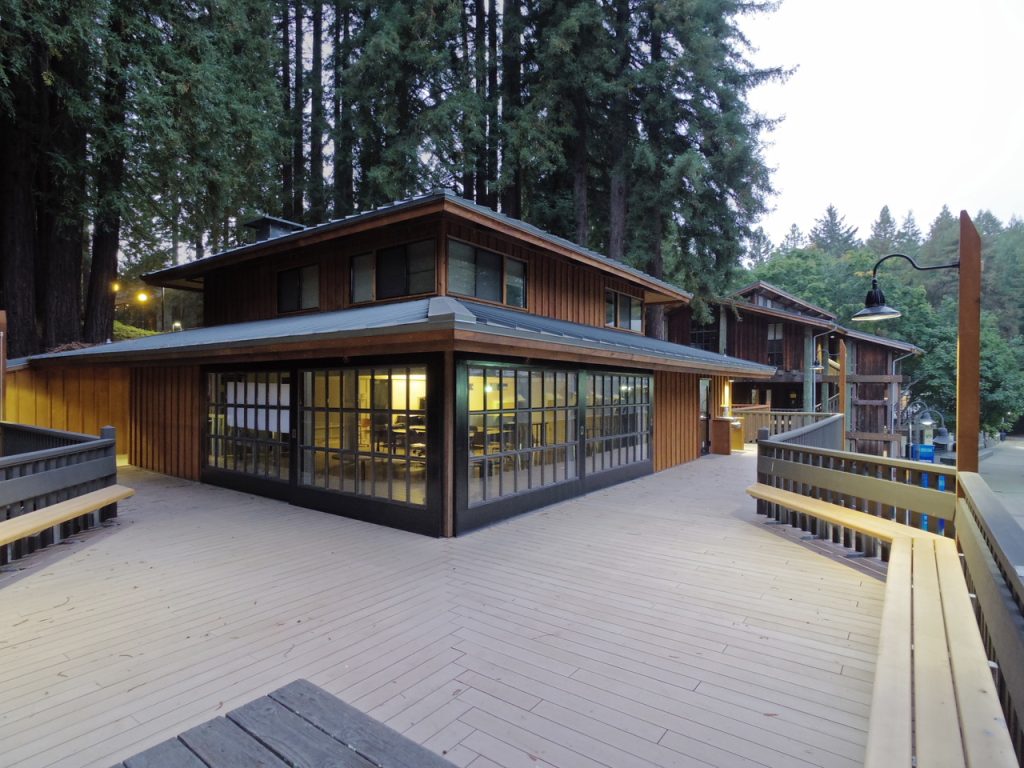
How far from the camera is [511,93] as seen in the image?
17.5m

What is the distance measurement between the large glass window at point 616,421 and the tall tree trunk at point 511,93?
9402mm

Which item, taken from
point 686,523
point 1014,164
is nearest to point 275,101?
point 686,523

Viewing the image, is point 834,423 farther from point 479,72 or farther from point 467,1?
point 467,1

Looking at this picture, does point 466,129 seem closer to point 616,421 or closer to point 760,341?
point 616,421

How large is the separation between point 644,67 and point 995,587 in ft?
55.1

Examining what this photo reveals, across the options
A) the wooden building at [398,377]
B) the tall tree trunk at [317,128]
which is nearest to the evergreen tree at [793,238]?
the tall tree trunk at [317,128]

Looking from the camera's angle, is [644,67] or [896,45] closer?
[644,67]

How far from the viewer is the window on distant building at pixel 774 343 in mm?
20469

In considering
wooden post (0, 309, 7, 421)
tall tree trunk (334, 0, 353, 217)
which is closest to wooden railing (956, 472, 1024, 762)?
wooden post (0, 309, 7, 421)

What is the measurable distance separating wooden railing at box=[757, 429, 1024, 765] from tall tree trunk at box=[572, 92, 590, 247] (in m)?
10.9

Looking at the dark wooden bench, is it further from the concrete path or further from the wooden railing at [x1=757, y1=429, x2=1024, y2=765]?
the concrete path

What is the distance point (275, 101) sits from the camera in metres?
14.4

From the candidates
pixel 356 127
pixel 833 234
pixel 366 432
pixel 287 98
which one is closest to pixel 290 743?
pixel 366 432

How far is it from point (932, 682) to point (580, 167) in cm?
1687
